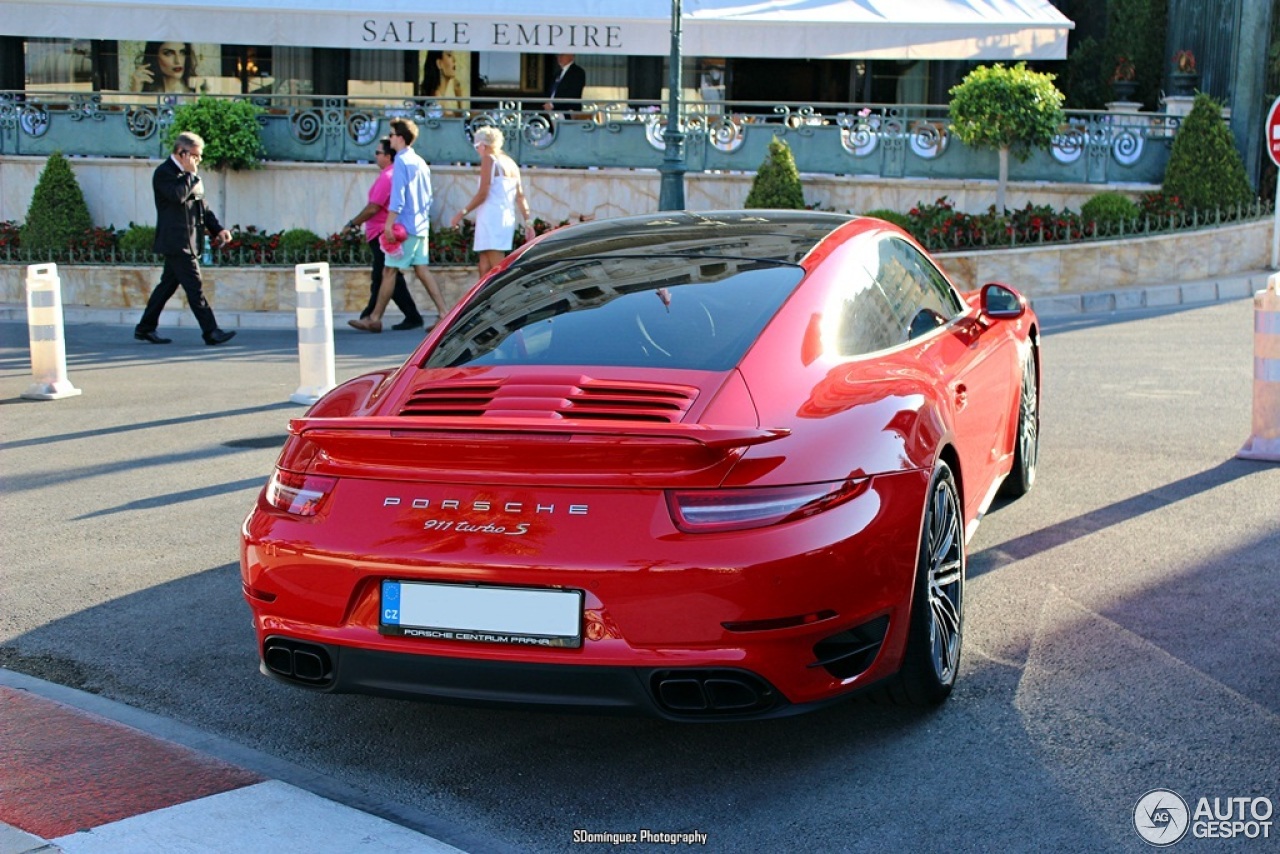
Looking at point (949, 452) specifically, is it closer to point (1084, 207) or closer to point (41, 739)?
point (41, 739)

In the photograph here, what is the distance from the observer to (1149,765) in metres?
4.24

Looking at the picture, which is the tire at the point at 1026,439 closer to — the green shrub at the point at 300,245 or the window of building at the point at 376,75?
the green shrub at the point at 300,245

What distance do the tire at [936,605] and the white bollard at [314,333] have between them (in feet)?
21.1

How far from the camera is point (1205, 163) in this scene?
1767 centimetres

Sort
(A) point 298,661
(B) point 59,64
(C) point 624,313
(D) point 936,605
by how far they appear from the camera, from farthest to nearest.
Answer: (B) point 59,64
(C) point 624,313
(D) point 936,605
(A) point 298,661

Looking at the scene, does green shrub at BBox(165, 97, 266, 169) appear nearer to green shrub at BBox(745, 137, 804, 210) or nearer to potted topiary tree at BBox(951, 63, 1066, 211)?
green shrub at BBox(745, 137, 804, 210)

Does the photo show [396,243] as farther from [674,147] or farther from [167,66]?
[167,66]

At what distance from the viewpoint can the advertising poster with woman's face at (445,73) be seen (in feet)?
91.1

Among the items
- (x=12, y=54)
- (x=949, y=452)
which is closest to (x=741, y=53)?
(x=12, y=54)

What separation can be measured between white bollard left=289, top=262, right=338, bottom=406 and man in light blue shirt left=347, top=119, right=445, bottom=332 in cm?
341

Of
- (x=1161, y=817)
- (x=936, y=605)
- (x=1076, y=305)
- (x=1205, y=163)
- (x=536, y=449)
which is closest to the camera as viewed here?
(x=1161, y=817)

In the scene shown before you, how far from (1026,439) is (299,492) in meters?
4.22

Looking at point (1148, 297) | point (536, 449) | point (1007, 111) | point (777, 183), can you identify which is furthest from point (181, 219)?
point (536, 449)

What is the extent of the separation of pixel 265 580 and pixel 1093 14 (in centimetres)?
2654
